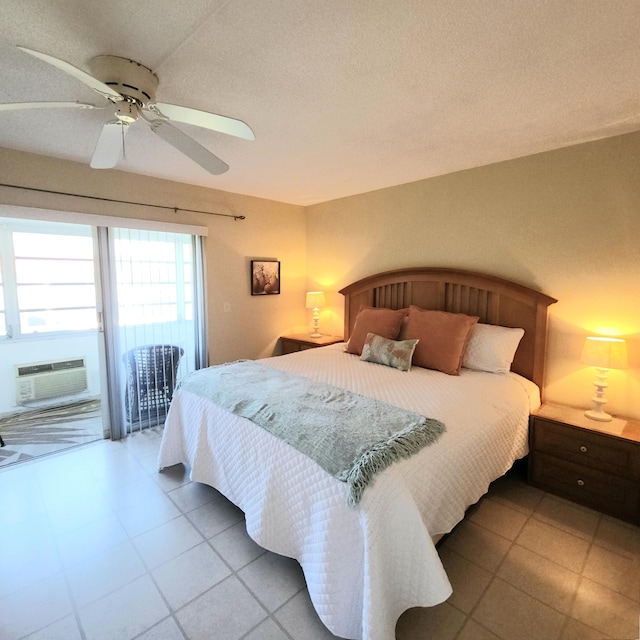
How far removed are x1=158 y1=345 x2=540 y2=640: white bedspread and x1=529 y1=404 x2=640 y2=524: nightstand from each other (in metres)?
0.15

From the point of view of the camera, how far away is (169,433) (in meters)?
2.56

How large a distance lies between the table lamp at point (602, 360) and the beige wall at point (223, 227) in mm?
3086

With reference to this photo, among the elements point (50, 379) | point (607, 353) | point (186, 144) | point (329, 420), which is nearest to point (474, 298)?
point (607, 353)

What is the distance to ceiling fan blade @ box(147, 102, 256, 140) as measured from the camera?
4.79ft

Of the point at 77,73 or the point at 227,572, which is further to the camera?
the point at 227,572

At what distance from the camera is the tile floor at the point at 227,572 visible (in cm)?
146

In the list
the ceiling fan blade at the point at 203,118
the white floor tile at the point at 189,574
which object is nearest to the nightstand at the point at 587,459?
the white floor tile at the point at 189,574

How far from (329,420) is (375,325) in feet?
5.21

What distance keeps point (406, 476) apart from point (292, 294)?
3285mm

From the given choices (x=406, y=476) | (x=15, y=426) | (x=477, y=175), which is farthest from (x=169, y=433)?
(x=477, y=175)

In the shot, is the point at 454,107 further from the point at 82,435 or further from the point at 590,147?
the point at 82,435

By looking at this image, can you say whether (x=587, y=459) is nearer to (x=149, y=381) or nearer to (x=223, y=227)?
(x=149, y=381)

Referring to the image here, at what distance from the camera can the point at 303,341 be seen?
3977mm

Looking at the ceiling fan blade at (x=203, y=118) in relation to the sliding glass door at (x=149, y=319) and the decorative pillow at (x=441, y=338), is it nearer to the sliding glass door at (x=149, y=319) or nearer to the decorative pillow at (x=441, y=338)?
the sliding glass door at (x=149, y=319)
